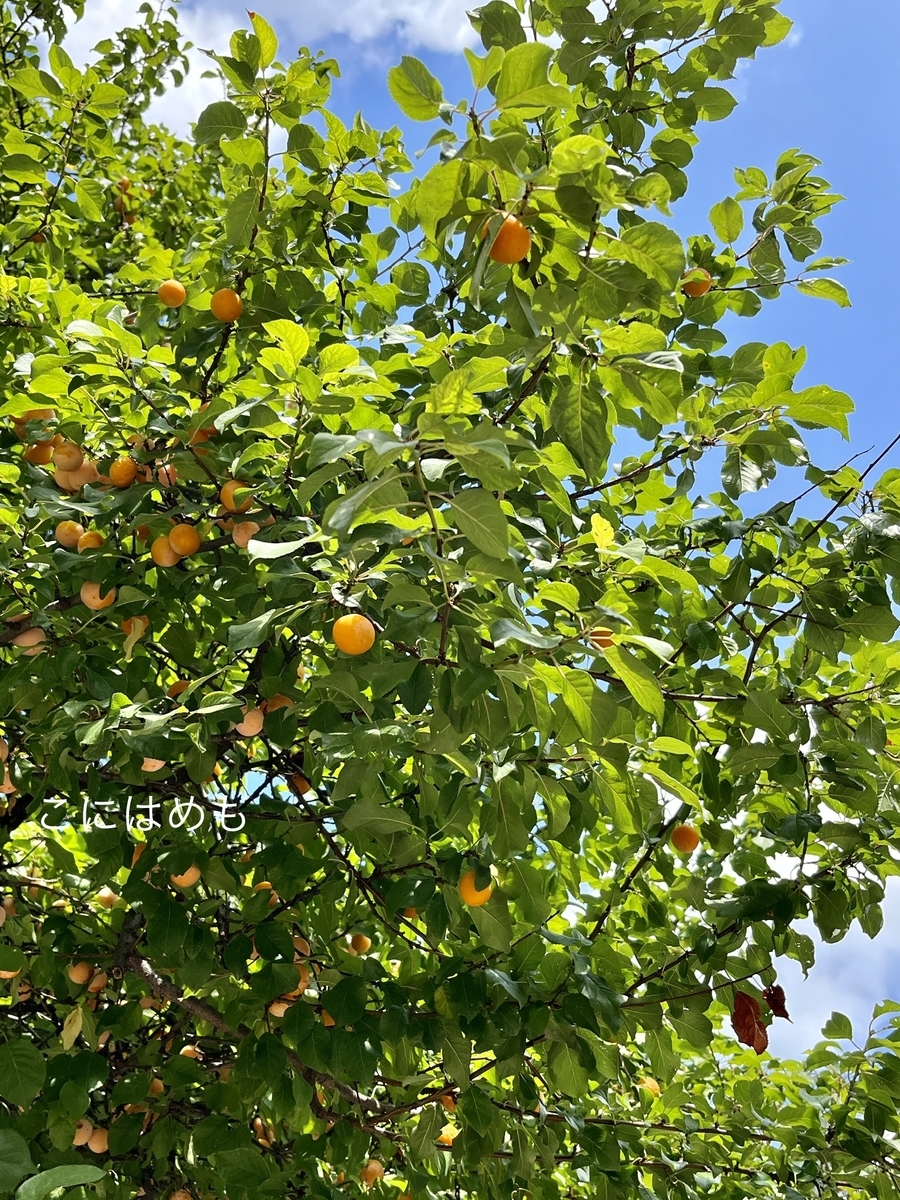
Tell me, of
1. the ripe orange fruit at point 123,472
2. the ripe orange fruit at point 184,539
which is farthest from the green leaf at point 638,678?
the ripe orange fruit at point 123,472

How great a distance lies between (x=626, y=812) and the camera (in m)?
1.70

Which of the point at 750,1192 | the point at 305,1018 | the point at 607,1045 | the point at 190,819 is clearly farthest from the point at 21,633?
the point at 750,1192

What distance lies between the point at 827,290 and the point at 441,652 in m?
1.43

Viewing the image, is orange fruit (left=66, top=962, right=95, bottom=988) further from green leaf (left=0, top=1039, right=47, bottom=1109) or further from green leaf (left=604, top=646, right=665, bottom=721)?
green leaf (left=604, top=646, right=665, bottom=721)

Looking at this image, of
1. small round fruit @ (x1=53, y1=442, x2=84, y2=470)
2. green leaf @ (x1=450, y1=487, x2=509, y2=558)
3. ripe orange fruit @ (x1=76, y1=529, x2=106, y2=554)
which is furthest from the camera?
small round fruit @ (x1=53, y1=442, x2=84, y2=470)

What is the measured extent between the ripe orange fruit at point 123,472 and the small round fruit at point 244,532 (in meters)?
0.34

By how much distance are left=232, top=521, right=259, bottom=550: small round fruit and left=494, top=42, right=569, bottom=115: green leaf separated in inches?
38.2

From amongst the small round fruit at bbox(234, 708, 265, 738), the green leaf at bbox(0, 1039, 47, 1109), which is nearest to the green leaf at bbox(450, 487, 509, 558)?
the small round fruit at bbox(234, 708, 265, 738)

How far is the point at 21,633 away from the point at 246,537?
0.65 m

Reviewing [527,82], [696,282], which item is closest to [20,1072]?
[527,82]

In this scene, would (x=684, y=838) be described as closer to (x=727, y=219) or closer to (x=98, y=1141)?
(x=727, y=219)

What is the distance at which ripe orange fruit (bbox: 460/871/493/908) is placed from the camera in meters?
1.77

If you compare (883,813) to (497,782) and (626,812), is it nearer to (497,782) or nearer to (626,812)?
(626,812)

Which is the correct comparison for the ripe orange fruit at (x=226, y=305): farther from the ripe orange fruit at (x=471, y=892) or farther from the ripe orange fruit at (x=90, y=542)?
the ripe orange fruit at (x=471, y=892)
